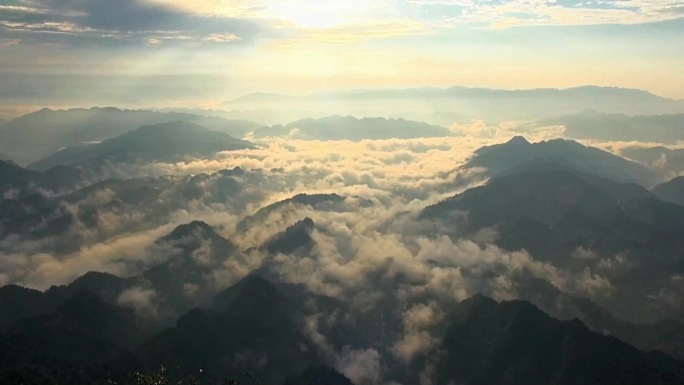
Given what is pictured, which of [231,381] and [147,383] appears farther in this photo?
[231,381]
